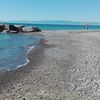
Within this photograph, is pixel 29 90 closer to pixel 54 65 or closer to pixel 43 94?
pixel 43 94

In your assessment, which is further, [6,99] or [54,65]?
[54,65]

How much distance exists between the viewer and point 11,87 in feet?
44.3

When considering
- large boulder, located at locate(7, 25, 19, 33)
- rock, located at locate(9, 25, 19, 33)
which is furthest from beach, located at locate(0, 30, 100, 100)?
large boulder, located at locate(7, 25, 19, 33)

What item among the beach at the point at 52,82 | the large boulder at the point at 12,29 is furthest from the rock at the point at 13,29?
the beach at the point at 52,82

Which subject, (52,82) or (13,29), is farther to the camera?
(13,29)

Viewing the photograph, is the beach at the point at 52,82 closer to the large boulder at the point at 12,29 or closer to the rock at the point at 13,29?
the rock at the point at 13,29

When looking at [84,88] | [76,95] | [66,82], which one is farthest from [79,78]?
[76,95]

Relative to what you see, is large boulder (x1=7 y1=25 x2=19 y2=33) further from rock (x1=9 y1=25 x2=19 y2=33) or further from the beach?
the beach

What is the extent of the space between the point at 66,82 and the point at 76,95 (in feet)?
7.98

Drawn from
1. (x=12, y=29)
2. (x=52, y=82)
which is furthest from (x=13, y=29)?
(x=52, y=82)

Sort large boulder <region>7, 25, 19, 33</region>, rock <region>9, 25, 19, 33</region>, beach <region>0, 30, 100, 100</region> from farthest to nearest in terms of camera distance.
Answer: rock <region>9, 25, 19, 33</region>, large boulder <region>7, 25, 19, 33</region>, beach <region>0, 30, 100, 100</region>

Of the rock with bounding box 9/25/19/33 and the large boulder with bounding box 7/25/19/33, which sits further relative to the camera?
the rock with bounding box 9/25/19/33

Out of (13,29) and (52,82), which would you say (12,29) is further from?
(52,82)

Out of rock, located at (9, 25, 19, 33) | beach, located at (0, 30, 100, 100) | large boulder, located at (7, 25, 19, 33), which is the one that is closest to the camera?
beach, located at (0, 30, 100, 100)
